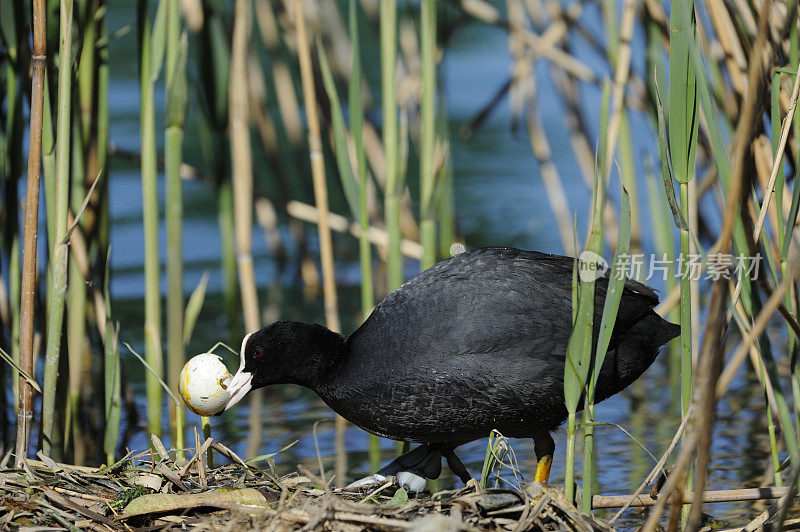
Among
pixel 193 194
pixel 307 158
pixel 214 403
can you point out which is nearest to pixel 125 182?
pixel 193 194

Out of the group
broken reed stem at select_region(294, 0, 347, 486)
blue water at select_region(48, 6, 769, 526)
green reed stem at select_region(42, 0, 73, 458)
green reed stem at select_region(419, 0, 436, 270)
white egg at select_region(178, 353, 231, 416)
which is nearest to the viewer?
green reed stem at select_region(42, 0, 73, 458)

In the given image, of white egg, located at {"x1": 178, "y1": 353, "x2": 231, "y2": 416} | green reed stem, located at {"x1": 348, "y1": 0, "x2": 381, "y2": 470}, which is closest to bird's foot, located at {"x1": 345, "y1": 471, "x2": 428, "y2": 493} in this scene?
white egg, located at {"x1": 178, "y1": 353, "x2": 231, "y2": 416}

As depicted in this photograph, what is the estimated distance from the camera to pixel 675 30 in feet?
7.21

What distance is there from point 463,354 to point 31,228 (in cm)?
118

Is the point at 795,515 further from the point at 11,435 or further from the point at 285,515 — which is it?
the point at 11,435

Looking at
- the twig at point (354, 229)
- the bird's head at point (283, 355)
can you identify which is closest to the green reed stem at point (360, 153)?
the bird's head at point (283, 355)

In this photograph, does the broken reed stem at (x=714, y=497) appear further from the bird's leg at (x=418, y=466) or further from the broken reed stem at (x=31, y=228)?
the broken reed stem at (x=31, y=228)

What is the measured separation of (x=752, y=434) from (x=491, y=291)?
5.08 ft

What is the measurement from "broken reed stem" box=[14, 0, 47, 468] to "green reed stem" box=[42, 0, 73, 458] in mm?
49

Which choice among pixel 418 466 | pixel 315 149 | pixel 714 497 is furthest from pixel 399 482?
pixel 315 149

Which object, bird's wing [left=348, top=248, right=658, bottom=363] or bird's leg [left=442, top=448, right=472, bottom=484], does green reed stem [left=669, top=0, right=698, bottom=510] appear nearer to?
bird's wing [left=348, top=248, right=658, bottom=363]

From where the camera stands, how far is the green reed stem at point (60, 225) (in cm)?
264

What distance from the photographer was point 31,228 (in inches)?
106

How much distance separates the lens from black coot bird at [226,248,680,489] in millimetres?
2689
